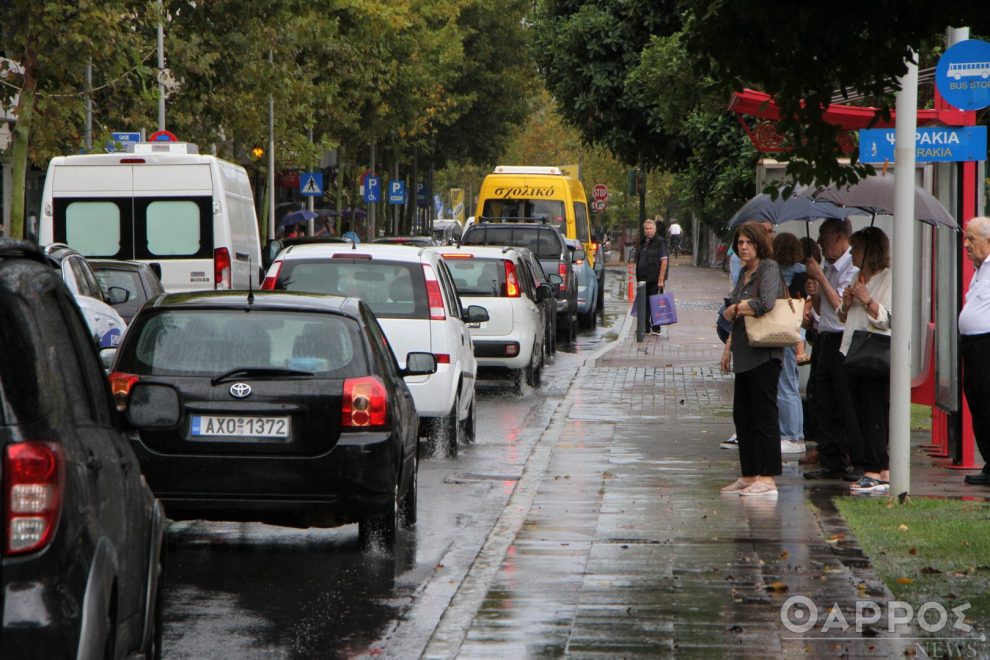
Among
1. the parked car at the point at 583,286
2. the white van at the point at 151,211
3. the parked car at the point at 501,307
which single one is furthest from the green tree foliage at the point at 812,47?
the parked car at the point at 583,286

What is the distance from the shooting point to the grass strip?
752 centimetres

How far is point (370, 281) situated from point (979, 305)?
16.2ft

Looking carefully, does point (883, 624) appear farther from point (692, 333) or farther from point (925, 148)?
point (692, 333)

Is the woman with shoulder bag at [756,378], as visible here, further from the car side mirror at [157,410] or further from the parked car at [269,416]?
the car side mirror at [157,410]

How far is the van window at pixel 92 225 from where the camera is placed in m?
22.1

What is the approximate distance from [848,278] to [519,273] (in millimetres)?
8545

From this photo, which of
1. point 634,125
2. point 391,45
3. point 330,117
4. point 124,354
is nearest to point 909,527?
point 124,354

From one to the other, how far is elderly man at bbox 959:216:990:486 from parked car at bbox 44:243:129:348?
7961 millimetres

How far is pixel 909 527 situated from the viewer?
938cm

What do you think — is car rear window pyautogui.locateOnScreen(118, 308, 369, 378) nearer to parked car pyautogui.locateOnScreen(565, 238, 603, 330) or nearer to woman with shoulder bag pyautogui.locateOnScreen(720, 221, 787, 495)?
woman with shoulder bag pyautogui.locateOnScreen(720, 221, 787, 495)

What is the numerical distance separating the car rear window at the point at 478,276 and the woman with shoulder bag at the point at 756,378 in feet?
28.1

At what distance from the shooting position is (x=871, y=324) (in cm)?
1109

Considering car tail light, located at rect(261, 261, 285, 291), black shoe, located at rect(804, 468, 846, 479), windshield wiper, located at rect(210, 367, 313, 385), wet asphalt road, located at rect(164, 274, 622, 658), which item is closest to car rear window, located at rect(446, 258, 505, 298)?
car tail light, located at rect(261, 261, 285, 291)

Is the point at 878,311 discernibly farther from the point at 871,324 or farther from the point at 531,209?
the point at 531,209
